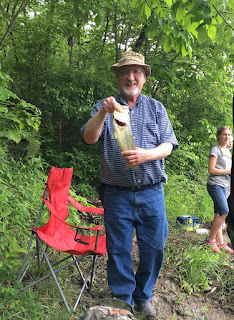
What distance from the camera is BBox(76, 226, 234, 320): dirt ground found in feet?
10.2

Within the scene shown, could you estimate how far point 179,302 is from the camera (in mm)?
3256

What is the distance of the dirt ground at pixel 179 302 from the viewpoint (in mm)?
3109

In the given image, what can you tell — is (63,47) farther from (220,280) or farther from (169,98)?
(220,280)

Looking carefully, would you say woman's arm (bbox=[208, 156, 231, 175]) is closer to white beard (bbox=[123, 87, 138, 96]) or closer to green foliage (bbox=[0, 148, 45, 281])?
white beard (bbox=[123, 87, 138, 96])

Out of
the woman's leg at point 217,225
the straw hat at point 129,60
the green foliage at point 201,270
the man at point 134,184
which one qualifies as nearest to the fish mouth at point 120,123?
the man at point 134,184

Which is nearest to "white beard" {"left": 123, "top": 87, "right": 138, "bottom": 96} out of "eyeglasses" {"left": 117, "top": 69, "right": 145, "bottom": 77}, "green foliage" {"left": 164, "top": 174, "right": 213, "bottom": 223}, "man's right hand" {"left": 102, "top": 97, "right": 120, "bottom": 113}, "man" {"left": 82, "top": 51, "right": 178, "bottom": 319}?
A: "man" {"left": 82, "top": 51, "right": 178, "bottom": 319}

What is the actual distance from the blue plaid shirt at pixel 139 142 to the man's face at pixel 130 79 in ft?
0.30

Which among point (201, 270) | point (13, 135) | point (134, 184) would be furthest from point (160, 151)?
point (13, 135)

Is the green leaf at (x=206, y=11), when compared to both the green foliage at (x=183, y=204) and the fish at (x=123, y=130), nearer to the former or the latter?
the fish at (x=123, y=130)

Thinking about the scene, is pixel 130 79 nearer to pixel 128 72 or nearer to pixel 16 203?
pixel 128 72

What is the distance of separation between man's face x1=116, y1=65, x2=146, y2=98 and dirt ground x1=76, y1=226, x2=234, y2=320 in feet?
6.04

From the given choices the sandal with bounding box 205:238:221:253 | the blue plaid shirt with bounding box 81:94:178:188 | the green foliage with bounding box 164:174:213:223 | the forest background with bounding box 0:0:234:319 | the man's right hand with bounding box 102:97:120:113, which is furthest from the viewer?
the forest background with bounding box 0:0:234:319

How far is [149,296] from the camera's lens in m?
2.88

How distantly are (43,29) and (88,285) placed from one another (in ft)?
18.7
